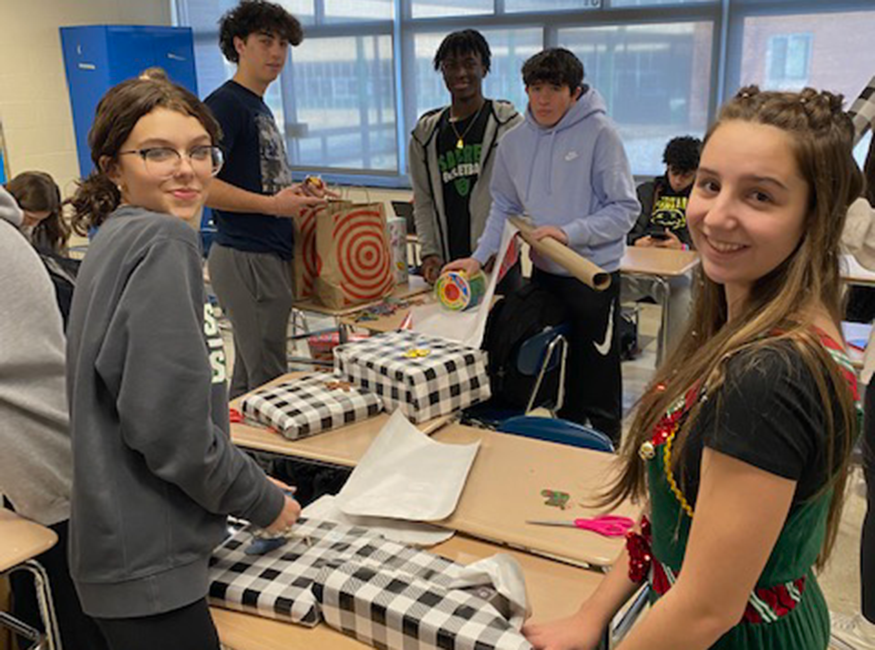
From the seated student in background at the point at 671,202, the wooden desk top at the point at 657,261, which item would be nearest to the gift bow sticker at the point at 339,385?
the wooden desk top at the point at 657,261

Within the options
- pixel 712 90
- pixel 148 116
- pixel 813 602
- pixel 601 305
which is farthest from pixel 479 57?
pixel 712 90

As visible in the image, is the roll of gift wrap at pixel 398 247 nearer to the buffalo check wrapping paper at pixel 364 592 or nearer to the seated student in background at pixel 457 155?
the seated student in background at pixel 457 155

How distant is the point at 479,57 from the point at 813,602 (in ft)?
7.59

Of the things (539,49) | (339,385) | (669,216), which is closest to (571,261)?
(339,385)

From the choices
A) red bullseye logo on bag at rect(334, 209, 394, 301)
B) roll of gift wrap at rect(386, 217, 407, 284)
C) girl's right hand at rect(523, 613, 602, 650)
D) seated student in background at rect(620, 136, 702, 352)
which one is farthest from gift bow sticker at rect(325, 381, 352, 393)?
seated student in background at rect(620, 136, 702, 352)

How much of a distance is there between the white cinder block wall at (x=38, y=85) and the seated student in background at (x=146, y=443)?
5.25 metres

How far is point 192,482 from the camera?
3.59 ft

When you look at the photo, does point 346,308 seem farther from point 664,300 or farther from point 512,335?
point 664,300

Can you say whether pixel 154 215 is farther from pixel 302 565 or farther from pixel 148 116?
pixel 302 565

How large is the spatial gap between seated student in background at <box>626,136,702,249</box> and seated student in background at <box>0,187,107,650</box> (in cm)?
333

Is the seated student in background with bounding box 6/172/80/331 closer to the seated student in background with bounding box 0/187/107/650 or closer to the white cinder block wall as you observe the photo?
the seated student in background with bounding box 0/187/107/650

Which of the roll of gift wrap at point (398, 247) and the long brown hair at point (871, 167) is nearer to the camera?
the long brown hair at point (871, 167)

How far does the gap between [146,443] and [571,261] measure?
1.52 meters

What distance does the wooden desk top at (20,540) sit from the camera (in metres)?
1.32
